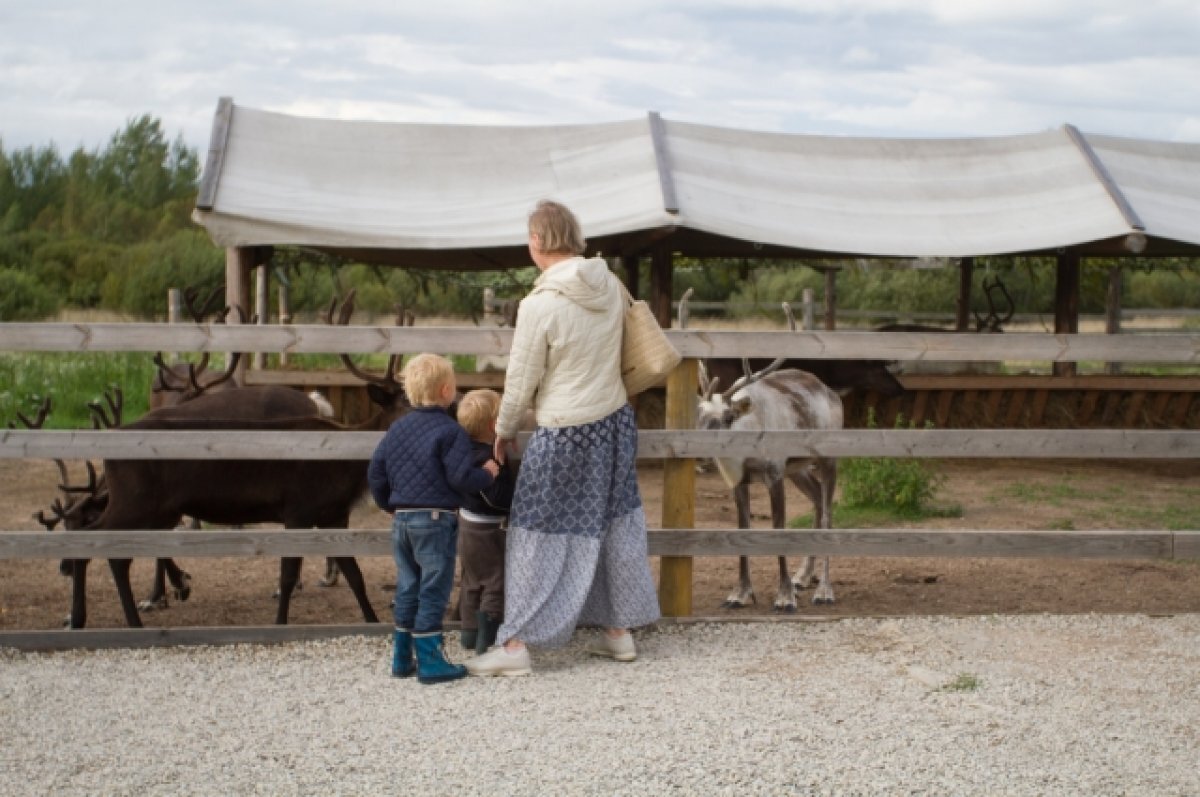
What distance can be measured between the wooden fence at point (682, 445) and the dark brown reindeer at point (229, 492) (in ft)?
2.39

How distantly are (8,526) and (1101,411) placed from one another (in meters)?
A: 11.8

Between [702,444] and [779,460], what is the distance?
184cm

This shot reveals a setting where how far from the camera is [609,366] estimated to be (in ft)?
18.9

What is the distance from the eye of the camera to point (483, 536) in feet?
19.6

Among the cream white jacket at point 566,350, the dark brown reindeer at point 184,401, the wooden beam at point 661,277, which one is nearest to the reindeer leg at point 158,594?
the dark brown reindeer at point 184,401

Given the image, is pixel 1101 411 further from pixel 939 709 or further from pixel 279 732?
pixel 279 732

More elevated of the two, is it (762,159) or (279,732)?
(762,159)

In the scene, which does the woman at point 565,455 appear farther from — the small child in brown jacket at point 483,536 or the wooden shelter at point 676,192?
the wooden shelter at point 676,192

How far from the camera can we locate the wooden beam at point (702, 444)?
242 inches

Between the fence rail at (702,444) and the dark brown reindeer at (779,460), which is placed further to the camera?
the dark brown reindeer at (779,460)

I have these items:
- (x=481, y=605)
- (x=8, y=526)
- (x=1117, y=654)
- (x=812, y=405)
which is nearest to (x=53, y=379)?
(x=8, y=526)

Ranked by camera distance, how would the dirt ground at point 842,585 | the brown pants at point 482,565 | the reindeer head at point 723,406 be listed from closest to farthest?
the brown pants at point 482,565, the dirt ground at point 842,585, the reindeer head at point 723,406

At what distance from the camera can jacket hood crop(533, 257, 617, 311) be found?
5.62 metres

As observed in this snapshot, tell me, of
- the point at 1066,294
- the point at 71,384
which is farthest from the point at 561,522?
the point at 71,384
